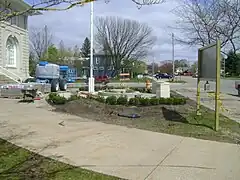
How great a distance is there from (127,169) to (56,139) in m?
2.83

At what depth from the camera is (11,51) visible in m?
38.0

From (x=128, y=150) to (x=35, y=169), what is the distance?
2088 millimetres

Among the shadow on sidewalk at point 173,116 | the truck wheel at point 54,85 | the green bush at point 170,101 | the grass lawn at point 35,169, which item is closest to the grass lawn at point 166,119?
the shadow on sidewalk at point 173,116

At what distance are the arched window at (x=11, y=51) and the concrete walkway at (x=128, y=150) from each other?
28.3 metres

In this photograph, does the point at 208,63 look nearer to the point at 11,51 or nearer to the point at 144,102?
the point at 144,102

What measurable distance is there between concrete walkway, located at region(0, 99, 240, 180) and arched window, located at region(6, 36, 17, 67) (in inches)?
1114

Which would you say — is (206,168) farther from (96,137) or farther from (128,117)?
(128,117)

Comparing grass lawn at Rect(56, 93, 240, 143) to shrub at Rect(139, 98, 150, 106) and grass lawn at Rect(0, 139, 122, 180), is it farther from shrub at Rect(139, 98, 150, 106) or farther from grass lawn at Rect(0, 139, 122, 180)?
grass lawn at Rect(0, 139, 122, 180)

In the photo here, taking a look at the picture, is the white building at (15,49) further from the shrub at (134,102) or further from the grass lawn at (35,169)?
the grass lawn at (35,169)

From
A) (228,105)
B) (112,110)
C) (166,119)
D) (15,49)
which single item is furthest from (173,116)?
(15,49)

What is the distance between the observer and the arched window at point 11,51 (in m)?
36.4

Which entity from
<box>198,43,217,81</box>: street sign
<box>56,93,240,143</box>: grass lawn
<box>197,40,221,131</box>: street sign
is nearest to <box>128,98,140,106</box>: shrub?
<box>56,93,240,143</box>: grass lawn

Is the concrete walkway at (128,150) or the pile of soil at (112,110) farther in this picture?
the pile of soil at (112,110)

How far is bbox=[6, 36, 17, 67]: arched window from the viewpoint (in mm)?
36388
